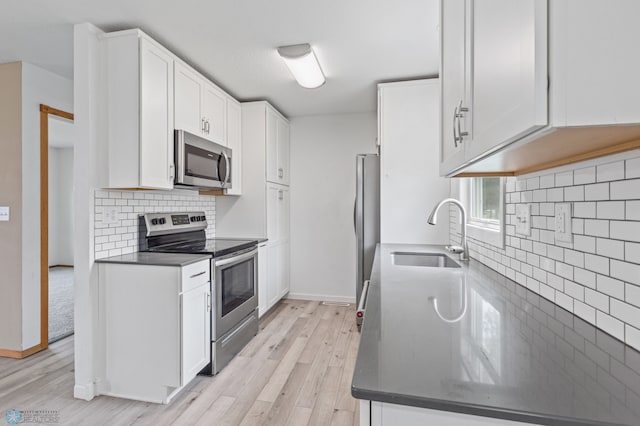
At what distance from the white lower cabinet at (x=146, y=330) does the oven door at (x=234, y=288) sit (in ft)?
0.85

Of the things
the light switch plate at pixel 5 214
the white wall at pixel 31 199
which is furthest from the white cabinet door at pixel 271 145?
the light switch plate at pixel 5 214

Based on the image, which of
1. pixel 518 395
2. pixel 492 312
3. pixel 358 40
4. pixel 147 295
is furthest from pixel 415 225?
pixel 518 395

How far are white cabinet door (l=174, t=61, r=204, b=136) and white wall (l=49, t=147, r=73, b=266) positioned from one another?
4.96 metres

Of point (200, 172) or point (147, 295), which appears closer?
point (147, 295)

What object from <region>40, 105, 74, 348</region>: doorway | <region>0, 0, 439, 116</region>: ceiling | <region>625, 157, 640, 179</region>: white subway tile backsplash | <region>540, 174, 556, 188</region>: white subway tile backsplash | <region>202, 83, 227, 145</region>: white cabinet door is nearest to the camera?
<region>625, 157, 640, 179</region>: white subway tile backsplash

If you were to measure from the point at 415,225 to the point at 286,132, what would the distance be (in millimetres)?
2117

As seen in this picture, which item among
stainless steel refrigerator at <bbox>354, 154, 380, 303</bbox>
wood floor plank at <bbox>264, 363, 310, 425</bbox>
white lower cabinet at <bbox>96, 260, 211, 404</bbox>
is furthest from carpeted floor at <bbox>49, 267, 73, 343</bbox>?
stainless steel refrigerator at <bbox>354, 154, 380, 303</bbox>

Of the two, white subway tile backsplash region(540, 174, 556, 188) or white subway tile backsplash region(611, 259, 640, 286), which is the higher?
white subway tile backsplash region(540, 174, 556, 188)

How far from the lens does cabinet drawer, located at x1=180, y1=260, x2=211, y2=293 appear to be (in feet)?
6.43

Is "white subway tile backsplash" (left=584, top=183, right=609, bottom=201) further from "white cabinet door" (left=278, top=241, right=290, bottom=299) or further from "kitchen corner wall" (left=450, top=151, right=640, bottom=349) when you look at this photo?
"white cabinet door" (left=278, top=241, right=290, bottom=299)

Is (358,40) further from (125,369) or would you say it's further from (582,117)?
(125,369)

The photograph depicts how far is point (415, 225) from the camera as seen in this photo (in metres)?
2.73

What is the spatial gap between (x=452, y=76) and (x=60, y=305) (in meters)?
4.65

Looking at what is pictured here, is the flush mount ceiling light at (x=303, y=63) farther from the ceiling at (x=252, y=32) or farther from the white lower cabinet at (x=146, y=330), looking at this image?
the white lower cabinet at (x=146, y=330)
